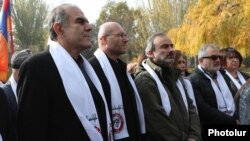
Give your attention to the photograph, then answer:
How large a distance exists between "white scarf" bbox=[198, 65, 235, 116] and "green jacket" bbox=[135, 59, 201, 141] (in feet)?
2.64

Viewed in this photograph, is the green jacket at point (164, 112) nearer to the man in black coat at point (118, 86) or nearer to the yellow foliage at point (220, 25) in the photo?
the man in black coat at point (118, 86)

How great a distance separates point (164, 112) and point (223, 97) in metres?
1.46

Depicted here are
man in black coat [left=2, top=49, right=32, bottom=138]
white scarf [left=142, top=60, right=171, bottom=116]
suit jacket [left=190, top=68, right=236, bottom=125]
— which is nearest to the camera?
man in black coat [left=2, top=49, right=32, bottom=138]

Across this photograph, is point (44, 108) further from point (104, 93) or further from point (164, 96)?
point (164, 96)

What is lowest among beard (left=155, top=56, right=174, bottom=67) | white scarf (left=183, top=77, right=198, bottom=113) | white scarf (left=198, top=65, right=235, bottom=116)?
white scarf (left=198, top=65, right=235, bottom=116)

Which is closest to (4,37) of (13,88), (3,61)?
(3,61)

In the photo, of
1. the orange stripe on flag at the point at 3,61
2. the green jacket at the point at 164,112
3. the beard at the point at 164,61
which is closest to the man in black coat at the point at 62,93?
the green jacket at the point at 164,112

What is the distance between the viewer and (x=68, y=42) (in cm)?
294

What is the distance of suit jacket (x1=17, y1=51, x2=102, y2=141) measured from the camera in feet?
8.56

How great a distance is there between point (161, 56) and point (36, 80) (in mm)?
1658

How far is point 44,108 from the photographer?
2.65 m

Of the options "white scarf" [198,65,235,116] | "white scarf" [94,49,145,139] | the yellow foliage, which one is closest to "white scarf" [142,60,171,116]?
"white scarf" [94,49,145,139]

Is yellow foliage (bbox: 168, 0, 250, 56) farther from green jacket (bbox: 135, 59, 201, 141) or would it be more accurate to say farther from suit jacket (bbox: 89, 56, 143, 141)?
suit jacket (bbox: 89, 56, 143, 141)

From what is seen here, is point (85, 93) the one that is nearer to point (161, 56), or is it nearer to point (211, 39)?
point (161, 56)
